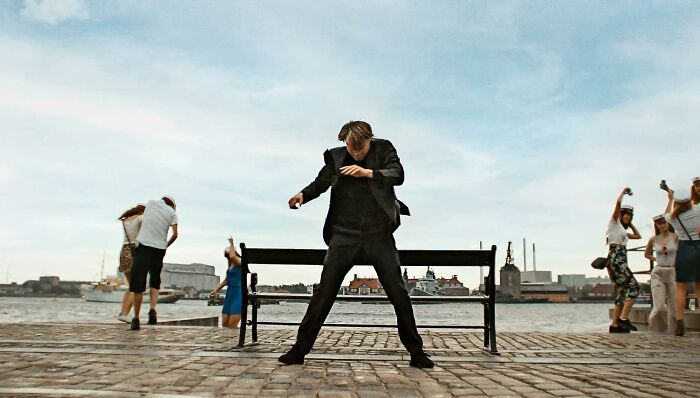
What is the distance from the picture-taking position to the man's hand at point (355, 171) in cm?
508

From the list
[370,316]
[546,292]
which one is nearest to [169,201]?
Result: [370,316]

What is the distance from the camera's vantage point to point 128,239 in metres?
10.8

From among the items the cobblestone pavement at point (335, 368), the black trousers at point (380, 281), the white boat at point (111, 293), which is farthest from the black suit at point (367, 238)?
the white boat at point (111, 293)

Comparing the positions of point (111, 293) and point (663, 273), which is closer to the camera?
point (663, 273)

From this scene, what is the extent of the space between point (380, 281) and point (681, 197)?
6.19m

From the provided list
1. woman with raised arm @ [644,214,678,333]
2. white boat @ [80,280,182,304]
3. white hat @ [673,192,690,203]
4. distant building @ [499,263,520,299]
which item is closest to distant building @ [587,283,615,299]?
distant building @ [499,263,520,299]

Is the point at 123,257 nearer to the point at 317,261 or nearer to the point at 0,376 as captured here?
the point at 317,261

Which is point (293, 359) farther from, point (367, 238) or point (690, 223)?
point (690, 223)

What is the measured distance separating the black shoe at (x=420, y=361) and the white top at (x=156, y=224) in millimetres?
5713

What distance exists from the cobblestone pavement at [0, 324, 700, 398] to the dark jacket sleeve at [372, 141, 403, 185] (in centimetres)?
154

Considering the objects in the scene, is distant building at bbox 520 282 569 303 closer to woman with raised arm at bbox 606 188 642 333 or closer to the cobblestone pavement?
woman with raised arm at bbox 606 188 642 333

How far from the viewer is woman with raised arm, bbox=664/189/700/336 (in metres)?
9.18

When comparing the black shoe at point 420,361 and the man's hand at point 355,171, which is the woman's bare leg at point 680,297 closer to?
the black shoe at point 420,361

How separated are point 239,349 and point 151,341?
1.37m
